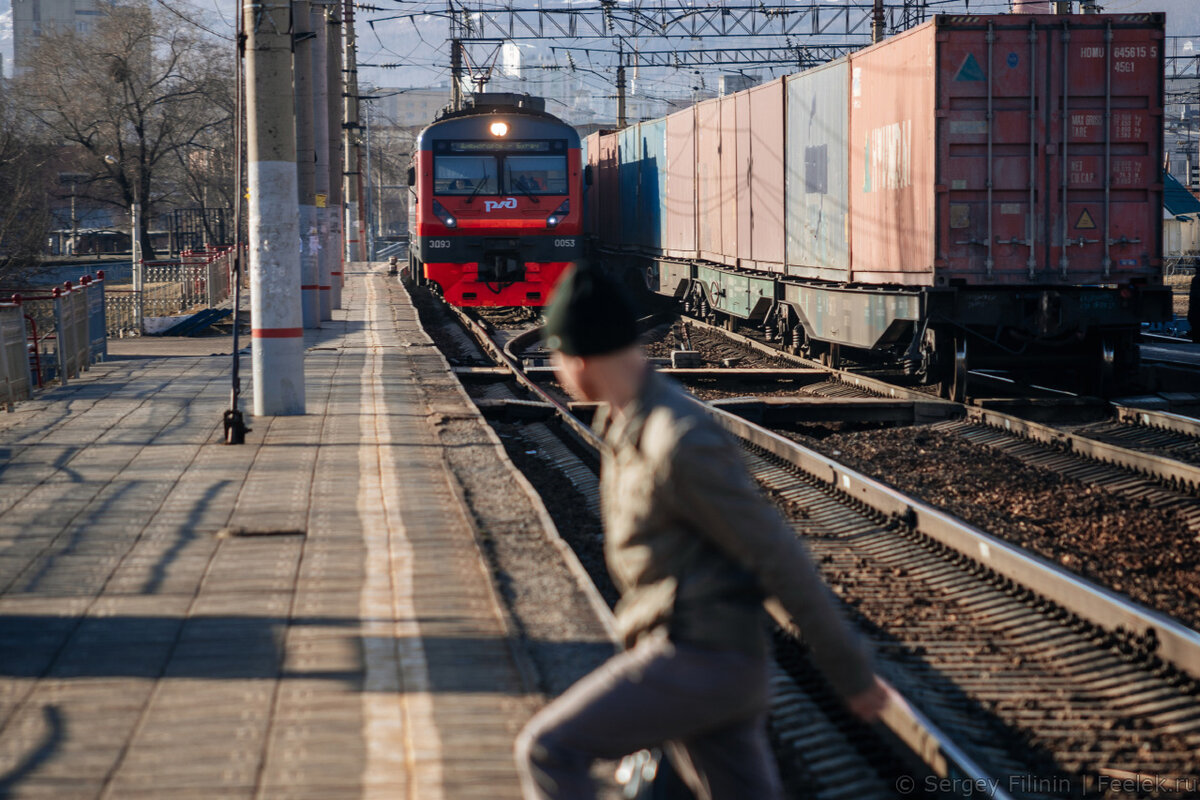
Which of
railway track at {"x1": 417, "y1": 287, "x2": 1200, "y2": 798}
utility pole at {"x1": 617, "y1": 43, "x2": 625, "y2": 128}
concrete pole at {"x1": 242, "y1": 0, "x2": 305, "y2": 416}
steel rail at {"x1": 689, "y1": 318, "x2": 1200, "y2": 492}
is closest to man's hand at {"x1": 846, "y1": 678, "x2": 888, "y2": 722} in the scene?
railway track at {"x1": 417, "y1": 287, "x2": 1200, "y2": 798}

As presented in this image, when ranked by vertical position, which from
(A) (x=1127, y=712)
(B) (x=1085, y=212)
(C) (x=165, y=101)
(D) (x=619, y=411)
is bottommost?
(A) (x=1127, y=712)

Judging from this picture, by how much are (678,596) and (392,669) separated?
2.41 metres

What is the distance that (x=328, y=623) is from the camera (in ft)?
17.7

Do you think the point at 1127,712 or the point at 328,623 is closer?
the point at 1127,712

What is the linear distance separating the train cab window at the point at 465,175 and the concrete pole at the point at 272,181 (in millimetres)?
12184

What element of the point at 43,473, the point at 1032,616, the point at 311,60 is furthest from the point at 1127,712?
the point at 311,60

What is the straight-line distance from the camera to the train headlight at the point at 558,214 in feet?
78.3

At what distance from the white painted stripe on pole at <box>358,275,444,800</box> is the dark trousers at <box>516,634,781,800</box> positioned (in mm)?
1089

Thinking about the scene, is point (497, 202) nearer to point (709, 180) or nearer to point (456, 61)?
point (709, 180)

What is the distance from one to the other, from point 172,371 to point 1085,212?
10.2 metres

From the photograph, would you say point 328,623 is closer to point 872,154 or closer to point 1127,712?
point 1127,712

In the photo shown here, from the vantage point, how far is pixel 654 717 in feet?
8.64

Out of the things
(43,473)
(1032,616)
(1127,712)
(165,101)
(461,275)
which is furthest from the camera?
(165,101)

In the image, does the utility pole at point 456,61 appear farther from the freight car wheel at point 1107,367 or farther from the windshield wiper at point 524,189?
the freight car wheel at point 1107,367
